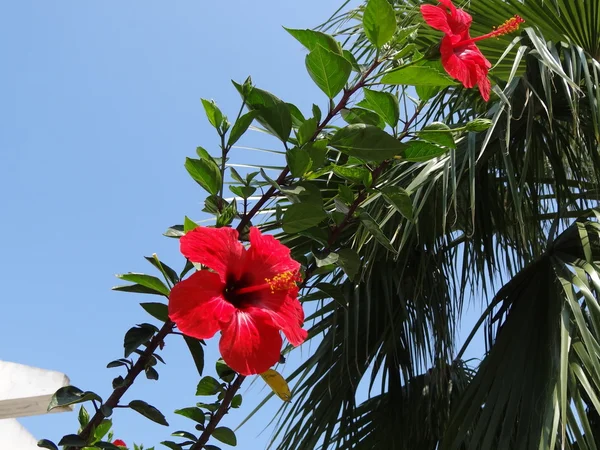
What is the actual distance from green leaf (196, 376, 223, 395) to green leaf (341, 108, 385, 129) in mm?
250

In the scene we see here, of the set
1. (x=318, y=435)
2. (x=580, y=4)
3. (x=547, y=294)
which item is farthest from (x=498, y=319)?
(x=580, y=4)

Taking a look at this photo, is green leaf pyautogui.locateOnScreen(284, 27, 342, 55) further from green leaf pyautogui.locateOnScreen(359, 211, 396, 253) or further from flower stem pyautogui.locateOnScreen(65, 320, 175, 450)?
flower stem pyautogui.locateOnScreen(65, 320, 175, 450)

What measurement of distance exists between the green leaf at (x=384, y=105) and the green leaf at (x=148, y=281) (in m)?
0.23

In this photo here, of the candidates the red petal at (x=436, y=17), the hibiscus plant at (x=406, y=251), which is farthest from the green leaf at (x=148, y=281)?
the red petal at (x=436, y=17)

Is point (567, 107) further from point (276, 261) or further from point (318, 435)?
point (276, 261)

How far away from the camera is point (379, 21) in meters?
0.54

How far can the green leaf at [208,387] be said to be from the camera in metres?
0.57

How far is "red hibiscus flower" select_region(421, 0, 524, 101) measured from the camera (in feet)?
1.88

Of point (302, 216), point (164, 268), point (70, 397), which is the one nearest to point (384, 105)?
point (302, 216)

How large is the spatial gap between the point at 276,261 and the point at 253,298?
3cm

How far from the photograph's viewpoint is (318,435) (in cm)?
166

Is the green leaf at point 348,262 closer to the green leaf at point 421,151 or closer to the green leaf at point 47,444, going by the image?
the green leaf at point 421,151

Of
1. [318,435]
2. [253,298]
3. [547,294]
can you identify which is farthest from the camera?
[318,435]

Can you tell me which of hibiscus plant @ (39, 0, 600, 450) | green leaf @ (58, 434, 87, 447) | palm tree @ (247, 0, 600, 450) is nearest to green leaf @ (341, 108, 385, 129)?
hibiscus plant @ (39, 0, 600, 450)
